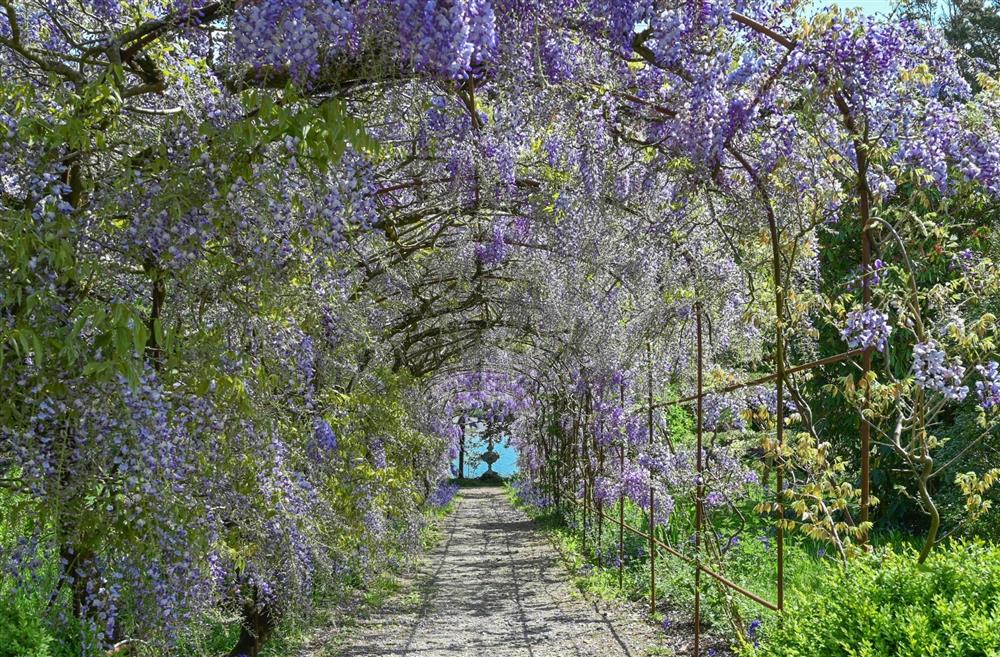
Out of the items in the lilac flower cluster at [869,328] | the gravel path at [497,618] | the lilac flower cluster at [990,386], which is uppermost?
the lilac flower cluster at [869,328]

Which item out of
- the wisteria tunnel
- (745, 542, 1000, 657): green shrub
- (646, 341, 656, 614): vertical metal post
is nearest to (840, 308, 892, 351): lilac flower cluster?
the wisteria tunnel

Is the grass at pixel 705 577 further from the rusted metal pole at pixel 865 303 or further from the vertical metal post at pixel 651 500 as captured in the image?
the rusted metal pole at pixel 865 303

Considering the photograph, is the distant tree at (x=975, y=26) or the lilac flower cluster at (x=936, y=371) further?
the distant tree at (x=975, y=26)

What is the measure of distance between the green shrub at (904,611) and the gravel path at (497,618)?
9.82ft

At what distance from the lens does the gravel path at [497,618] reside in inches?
250

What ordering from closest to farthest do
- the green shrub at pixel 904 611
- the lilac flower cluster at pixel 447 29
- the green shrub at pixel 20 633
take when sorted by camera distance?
1. the green shrub at pixel 904 611
2. the lilac flower cluster at pixel 447 29
3. the green shrub at pixel 20 633

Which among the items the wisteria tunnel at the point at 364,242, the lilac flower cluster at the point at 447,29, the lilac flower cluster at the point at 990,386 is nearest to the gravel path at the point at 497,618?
the wisteria tunnel at the point at 364,242

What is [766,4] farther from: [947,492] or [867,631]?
[947,492]

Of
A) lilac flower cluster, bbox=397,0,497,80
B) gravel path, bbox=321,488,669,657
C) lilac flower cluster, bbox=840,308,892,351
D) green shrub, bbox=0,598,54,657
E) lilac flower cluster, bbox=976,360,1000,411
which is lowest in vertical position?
gravel path, bbox=321,488,669,657

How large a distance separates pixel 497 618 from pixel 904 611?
5.36 metres

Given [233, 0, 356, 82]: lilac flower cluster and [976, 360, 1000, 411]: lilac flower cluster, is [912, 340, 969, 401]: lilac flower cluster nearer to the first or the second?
[976, 360, 1000, 411]: lilac flower cluster

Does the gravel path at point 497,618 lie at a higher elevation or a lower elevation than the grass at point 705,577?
lower

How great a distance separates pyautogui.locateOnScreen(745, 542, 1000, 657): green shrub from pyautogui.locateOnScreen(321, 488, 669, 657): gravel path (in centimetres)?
299

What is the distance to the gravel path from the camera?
6.35 metres
